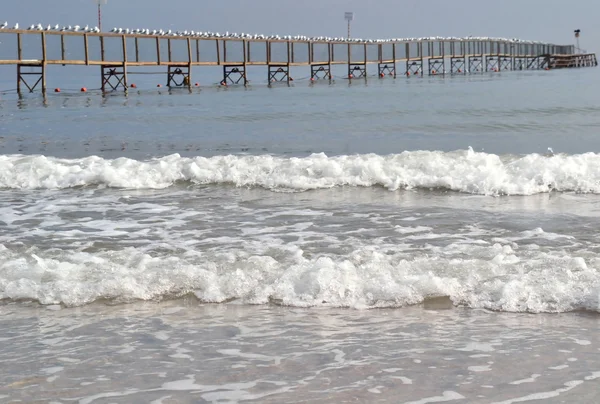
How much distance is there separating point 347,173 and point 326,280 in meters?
5.40

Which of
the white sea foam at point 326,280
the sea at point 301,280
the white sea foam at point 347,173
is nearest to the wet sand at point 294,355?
the sea at point 301,280

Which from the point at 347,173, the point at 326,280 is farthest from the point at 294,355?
the point at 347,173

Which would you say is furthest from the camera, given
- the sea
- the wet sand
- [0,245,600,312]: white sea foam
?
[0,245,600,312]: white sea foam

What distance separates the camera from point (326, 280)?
497 centimetres

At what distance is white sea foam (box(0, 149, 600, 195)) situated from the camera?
929cm

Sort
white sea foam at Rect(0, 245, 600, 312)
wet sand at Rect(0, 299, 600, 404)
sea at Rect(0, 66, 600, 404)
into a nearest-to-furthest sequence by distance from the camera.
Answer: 1. wet sand at Rect(0, 299, 600, 404)
2. sea at Rect(0, 66, 600, 404)
3. white sea foam at Rect(0, 245, 600, 312)

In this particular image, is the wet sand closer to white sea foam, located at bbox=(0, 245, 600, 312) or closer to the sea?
the sea

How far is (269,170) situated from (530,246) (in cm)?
537

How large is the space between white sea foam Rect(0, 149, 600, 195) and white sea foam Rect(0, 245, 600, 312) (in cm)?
372

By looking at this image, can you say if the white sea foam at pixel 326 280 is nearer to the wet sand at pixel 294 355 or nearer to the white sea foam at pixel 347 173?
the wet sand at pixel 294 355

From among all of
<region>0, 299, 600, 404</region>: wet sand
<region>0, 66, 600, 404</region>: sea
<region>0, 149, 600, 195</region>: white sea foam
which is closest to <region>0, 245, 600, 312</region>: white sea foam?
<region>0, 66, 600, 404</region>: sea

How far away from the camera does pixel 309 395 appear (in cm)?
327

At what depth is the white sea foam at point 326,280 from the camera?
469cm

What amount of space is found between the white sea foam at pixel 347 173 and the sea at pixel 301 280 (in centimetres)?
3
